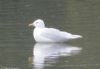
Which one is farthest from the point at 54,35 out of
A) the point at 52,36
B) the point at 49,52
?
the point at 49,52

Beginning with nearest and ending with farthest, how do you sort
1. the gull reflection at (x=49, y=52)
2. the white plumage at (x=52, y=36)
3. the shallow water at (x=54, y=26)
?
the shallow water at (x=54, y=26)
the gull reflection at (x=49, y=52)
the white plumage at (x=52, y=36)

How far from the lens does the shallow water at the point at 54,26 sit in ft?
43.1

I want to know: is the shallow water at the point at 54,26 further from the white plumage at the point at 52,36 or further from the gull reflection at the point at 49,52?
the white plumage at the point at 52,36

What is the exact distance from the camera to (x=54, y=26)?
18359 mm

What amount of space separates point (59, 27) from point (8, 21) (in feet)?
6.47

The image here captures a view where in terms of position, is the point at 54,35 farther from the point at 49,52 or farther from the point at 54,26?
the point at 54,26

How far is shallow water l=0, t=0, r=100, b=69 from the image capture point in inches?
517

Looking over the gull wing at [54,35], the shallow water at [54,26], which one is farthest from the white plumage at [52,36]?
the shallow water at [54,26]

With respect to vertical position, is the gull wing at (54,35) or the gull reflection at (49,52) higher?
the gull wing at (54,35)

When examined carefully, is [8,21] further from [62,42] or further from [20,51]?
[20,51]

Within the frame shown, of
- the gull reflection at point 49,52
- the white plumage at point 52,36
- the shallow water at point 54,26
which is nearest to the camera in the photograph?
the shallow water at point 54,26

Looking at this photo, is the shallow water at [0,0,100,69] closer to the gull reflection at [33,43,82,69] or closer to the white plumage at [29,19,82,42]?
the gull reflection at [33,43,82,69]

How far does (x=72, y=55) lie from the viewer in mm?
13938

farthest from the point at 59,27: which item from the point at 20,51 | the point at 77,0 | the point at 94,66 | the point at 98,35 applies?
the point at 77,0
